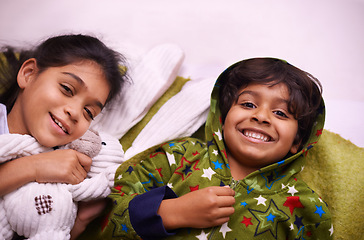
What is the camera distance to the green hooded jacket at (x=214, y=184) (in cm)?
72

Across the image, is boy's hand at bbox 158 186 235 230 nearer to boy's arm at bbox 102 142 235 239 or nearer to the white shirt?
boy's arm at bbox 102 142 235 239

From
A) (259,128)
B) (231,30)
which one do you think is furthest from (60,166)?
(231,30)

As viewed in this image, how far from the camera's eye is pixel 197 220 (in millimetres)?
703

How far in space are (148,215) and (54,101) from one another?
0.33 m

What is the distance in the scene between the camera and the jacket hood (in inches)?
31.6

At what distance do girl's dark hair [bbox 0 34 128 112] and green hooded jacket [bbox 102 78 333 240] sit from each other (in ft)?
0.80

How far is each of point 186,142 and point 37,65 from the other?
1.41 feet

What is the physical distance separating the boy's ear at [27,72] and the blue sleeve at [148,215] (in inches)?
15.2

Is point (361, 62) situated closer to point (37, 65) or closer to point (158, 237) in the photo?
point (158, 237)

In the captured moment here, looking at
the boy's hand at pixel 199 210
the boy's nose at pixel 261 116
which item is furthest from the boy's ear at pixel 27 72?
the boy's nose at pixel 261 116

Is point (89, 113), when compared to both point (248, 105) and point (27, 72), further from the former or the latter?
point (248, 105)

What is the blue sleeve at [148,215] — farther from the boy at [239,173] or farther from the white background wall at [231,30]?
the white background wall at [231,30]

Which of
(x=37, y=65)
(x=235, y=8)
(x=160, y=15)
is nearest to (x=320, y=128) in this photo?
(x=235, y=8)

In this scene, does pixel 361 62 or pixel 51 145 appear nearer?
pixel 51 145
